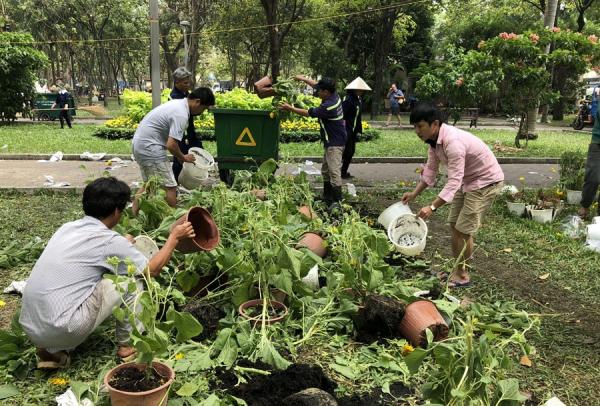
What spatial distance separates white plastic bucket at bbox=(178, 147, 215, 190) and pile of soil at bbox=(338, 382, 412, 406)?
155 inches

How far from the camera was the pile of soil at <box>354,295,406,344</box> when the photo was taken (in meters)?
3.41

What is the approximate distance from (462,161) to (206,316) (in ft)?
7.46

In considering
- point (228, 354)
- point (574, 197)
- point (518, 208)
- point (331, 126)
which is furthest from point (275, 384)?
point (574, 197)

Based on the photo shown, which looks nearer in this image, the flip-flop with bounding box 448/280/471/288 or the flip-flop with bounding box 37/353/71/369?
the flip-flop with bounding box 37/353/71/369

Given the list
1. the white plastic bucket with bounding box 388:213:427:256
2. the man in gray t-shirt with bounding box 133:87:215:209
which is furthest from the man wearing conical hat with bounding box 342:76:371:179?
the white plastic bucket with bounding box 388:213:427:256

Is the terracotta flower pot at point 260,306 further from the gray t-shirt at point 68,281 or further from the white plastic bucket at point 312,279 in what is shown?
the gray t-shirt at point 68,281

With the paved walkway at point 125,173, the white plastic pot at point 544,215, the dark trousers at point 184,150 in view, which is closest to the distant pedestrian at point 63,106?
the paved walkway at point 125,173

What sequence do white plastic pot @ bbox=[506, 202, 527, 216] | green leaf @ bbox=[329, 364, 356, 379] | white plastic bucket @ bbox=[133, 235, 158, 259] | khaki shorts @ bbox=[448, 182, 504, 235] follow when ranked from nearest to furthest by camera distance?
green leaf @ bbox=[329, 364, 356, 379] → white plastic bucket @ bbox=[133, 235, 158, 259] → khaki shorts @ bbox=[448, 182, 504, 235] → white plastic pot @ bbox=[506, 202, 527, 216]

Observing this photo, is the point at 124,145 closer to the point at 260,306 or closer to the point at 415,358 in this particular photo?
the point at 260,306

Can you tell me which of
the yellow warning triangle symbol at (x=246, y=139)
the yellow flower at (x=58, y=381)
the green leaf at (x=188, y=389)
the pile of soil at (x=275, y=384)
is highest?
the yellow warning triangle symbol at (x=246, y=139)

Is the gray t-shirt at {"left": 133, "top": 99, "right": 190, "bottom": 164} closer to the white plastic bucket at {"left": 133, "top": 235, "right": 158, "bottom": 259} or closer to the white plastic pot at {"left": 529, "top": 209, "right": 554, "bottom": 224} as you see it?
the white plastic bucket at {"left": 133, "top": 235, "right": 158, "bottom": 259}

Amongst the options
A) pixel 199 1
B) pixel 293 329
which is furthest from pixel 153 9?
pixel 199 1

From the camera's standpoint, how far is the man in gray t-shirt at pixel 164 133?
5.43 m

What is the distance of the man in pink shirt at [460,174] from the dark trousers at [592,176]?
8.84ft
